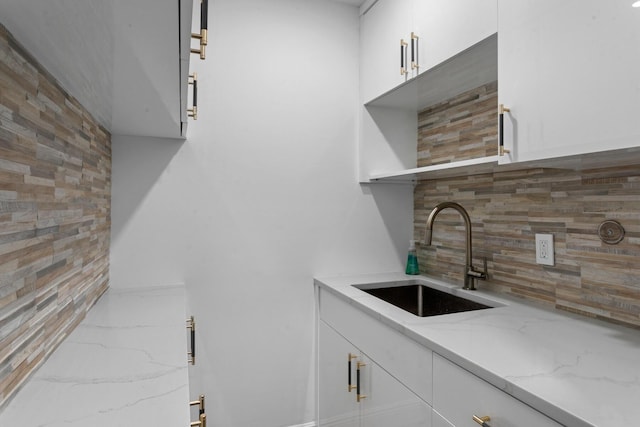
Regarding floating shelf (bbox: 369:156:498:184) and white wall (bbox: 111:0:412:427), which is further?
white wall (bbox: 111:0:412:427)

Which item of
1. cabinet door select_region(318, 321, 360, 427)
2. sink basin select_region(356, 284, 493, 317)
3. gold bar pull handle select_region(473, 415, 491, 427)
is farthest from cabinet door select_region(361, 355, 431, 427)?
sink basin select_region(356, 284, 493, 317)

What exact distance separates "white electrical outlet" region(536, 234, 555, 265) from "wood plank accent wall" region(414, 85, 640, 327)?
2 cm

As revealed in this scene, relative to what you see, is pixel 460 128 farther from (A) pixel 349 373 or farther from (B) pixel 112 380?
(B) pixel 112 380

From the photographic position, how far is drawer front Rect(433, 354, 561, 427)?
2.63ft

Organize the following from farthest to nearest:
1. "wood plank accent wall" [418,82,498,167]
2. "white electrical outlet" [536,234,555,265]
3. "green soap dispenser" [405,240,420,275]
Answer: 1. "green soap dispenser" [405,240,420,275]
2. "wood plank accent wall" [418,82,498,167]
3. "white electrical outlet" [536,234,555,265]

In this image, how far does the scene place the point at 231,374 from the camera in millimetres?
1904

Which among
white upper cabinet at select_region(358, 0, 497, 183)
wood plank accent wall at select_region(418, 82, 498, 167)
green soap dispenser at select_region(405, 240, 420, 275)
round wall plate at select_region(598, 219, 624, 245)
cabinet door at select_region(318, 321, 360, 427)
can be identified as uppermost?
white upper cabinet at select_region(358, 0, 497, 183)

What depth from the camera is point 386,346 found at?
1346mm

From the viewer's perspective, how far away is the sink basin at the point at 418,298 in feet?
5.90

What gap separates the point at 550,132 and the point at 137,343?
128 cm

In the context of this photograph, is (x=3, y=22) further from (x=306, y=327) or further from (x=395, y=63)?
(x=306, y=327)

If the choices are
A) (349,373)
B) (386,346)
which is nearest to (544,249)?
(386,346)

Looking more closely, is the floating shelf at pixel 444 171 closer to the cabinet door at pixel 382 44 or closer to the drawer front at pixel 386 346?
the cabinet door at pixel 382 44

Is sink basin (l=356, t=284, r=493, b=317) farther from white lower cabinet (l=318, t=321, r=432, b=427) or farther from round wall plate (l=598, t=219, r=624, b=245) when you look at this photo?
round wall plate (l=598, t=219, r=624, b=245)
